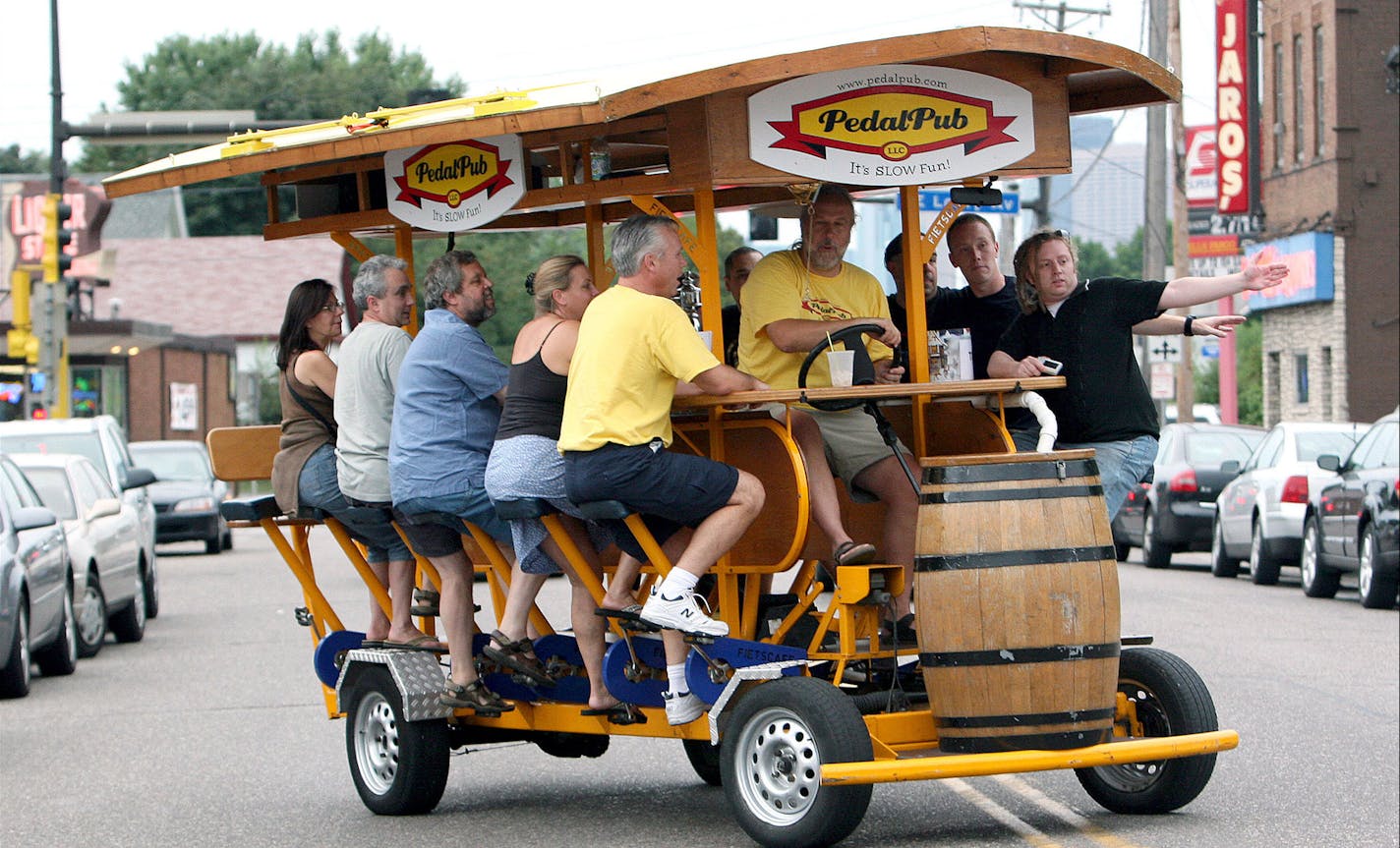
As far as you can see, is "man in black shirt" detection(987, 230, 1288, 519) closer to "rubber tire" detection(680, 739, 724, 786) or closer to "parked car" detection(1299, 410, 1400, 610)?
"rubber tire" detection(680, 739, 724, 786)

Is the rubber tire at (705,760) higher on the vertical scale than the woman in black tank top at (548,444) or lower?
lower

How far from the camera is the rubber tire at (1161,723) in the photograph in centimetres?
814

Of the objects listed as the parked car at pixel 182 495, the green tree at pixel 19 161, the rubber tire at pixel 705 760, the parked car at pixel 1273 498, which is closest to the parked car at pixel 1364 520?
the parked car at pixel 1273 498

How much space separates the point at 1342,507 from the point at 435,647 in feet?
39.6

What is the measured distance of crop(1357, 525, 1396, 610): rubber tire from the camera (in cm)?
1878

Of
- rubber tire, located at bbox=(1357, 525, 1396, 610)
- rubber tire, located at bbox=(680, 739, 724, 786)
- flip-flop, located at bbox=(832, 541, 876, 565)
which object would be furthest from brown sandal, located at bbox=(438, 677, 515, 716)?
rubber tire, located at bbox=(1357, 525, 1396, 610)

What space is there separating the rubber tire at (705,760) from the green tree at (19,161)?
8808 centimetres

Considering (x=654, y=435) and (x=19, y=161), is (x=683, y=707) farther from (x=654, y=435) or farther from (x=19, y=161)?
(x=19, y=161)

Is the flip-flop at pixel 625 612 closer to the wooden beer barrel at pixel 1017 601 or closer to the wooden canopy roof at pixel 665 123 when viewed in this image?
the wooden beer barrel at pixel 1017 601

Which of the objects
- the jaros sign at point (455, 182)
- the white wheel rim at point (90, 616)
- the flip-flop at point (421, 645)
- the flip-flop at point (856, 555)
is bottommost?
the white wheel rim at point (90, 616)

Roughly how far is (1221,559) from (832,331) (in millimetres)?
16145

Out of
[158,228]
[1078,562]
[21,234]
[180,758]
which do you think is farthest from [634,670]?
[158,228]

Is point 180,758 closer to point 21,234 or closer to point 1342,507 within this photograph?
point 1342,507

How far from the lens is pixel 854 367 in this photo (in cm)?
814
